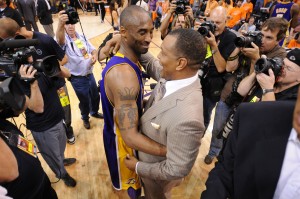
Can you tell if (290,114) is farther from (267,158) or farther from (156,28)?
(156,28)

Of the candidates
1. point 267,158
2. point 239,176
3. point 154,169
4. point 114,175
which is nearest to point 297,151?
point 267,158

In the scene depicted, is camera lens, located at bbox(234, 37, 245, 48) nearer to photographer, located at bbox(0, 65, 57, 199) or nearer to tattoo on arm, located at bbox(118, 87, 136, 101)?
tattoo on arm, located at bbox(118, 87, 136, 101)

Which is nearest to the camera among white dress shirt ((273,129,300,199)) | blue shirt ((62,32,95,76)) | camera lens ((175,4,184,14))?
white dress shirt ((273,129,300,199))

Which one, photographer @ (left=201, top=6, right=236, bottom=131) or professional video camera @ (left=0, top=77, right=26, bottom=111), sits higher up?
professional video camera @ (left=0, top=77, right=26, bottom=111)

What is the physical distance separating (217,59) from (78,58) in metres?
1.84

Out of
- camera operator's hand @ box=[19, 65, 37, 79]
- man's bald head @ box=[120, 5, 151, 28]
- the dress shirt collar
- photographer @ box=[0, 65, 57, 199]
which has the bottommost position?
photographer @ box=[0, 65, 57, 199]

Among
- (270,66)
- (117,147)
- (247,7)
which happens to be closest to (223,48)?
(270,66)

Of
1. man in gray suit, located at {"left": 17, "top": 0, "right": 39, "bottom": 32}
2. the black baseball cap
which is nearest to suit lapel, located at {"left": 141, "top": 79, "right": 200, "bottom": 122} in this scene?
the black baseball cap

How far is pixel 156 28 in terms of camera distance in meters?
9.62

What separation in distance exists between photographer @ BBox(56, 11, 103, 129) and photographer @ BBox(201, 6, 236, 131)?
164 centimetres

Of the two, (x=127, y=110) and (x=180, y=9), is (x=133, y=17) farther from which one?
(x=180, y=9)

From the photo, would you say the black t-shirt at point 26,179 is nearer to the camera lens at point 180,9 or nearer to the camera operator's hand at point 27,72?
the camera operator's hand at point 27,72

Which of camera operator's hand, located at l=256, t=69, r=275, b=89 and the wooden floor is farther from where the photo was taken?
the wooden floor

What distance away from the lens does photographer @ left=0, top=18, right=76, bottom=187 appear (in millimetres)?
2014
